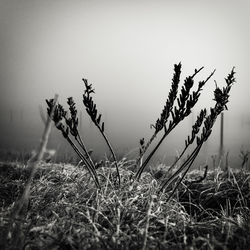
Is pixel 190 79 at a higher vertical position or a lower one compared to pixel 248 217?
higher

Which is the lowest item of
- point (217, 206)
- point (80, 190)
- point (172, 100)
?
point (217, 206)

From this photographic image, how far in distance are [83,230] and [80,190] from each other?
2.96 ft

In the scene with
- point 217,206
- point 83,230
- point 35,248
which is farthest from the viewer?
point 217,206

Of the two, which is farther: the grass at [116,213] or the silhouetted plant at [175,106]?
the silhouetted plant at [175,106]

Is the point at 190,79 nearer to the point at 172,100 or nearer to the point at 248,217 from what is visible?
the point at 172,100

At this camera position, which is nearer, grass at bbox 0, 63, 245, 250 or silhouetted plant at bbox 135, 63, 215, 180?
grass at bbox 0, 63, 245, 250

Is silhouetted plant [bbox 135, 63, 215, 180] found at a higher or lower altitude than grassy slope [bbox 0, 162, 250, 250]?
higher

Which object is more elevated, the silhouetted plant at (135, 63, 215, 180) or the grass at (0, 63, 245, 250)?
the silhouetted plant at (135, 63, 215, 180)

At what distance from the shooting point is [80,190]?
2844 mm

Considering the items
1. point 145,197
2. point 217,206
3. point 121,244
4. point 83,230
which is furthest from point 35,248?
point 217,206

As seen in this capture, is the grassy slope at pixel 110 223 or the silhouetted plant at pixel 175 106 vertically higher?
the silhouetted plant at pixel 175 106

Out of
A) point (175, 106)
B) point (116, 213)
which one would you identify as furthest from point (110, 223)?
point (175, 106)

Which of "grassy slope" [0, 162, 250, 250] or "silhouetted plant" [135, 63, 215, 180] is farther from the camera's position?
"silhouetted plant" [135, 63, 215, 180]

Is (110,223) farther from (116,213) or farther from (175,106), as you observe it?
(175,106)
